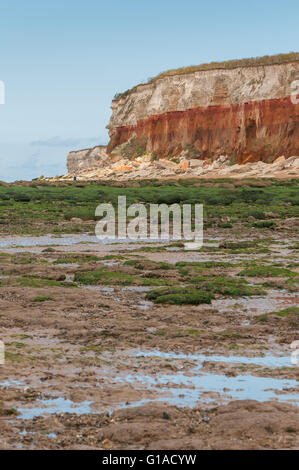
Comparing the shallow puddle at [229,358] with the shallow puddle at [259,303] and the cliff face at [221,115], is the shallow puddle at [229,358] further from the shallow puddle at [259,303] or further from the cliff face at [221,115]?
the cliff face at [221,115]

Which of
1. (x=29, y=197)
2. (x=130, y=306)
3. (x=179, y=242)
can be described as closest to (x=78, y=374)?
(x=130, y=306)

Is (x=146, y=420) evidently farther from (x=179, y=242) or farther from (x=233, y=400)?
(x=179, y=242)

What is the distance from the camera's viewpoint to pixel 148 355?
9.18 metres

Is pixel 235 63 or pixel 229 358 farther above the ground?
pixel 235 63

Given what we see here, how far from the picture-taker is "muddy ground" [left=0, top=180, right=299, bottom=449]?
21.1ft

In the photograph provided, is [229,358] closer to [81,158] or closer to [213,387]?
[213,387]

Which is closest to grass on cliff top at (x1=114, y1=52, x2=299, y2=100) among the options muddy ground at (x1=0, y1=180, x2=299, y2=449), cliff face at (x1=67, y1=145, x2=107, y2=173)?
cliff face at (x1=67, y1=145, x2=107, y2=173)

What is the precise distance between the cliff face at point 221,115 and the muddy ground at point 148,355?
52748 mm

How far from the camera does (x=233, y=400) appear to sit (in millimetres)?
7324

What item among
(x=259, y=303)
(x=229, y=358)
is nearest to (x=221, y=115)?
(x=259, y=303)

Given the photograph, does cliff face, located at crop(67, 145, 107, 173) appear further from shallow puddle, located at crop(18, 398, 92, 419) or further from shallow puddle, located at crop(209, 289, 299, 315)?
shallow puddle, located at crop(18, 398, 92, 419)

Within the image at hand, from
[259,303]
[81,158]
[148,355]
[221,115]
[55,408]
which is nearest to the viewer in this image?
[55,408]

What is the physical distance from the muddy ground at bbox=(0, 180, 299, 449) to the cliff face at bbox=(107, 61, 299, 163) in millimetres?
52748

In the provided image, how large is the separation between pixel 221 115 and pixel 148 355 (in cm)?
6707
